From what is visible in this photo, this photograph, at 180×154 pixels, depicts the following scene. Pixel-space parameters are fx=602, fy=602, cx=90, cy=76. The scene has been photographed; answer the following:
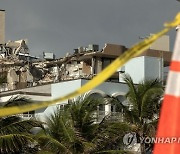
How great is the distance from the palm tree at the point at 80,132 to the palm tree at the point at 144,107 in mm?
888

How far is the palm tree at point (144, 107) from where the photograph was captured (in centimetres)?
2761

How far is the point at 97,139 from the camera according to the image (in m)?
26.1

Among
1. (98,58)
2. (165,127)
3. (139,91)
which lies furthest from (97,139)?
(98,58)

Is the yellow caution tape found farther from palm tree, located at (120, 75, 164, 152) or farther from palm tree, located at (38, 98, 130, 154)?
palm tree, located at (120, 75, 164, 152)

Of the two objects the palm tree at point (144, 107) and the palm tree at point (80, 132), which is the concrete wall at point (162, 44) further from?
the palm tree at point (80, 132)

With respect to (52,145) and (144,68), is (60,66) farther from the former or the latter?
(52,145)

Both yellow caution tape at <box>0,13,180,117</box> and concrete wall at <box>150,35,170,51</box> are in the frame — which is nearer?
yellow caution tape at <box>0,13,180,117</box>

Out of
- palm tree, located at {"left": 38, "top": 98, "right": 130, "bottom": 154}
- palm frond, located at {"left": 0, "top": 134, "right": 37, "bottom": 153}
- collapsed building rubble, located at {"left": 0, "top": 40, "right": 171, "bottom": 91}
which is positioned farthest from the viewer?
collapsed building rubble, located at {"left": 0, "top": 40, "right": 171, "bottom": 91}

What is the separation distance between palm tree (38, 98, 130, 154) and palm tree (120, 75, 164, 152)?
89cm

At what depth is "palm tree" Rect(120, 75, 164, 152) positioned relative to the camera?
27609mm

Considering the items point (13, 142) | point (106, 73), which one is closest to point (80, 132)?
point (13, 142)

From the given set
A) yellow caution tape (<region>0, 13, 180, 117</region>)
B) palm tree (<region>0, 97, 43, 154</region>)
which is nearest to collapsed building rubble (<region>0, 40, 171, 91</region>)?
palm tree (<region>0, 97, 43, 154</region>)

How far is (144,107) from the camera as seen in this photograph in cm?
2798

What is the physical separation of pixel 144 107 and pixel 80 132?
3577mm
